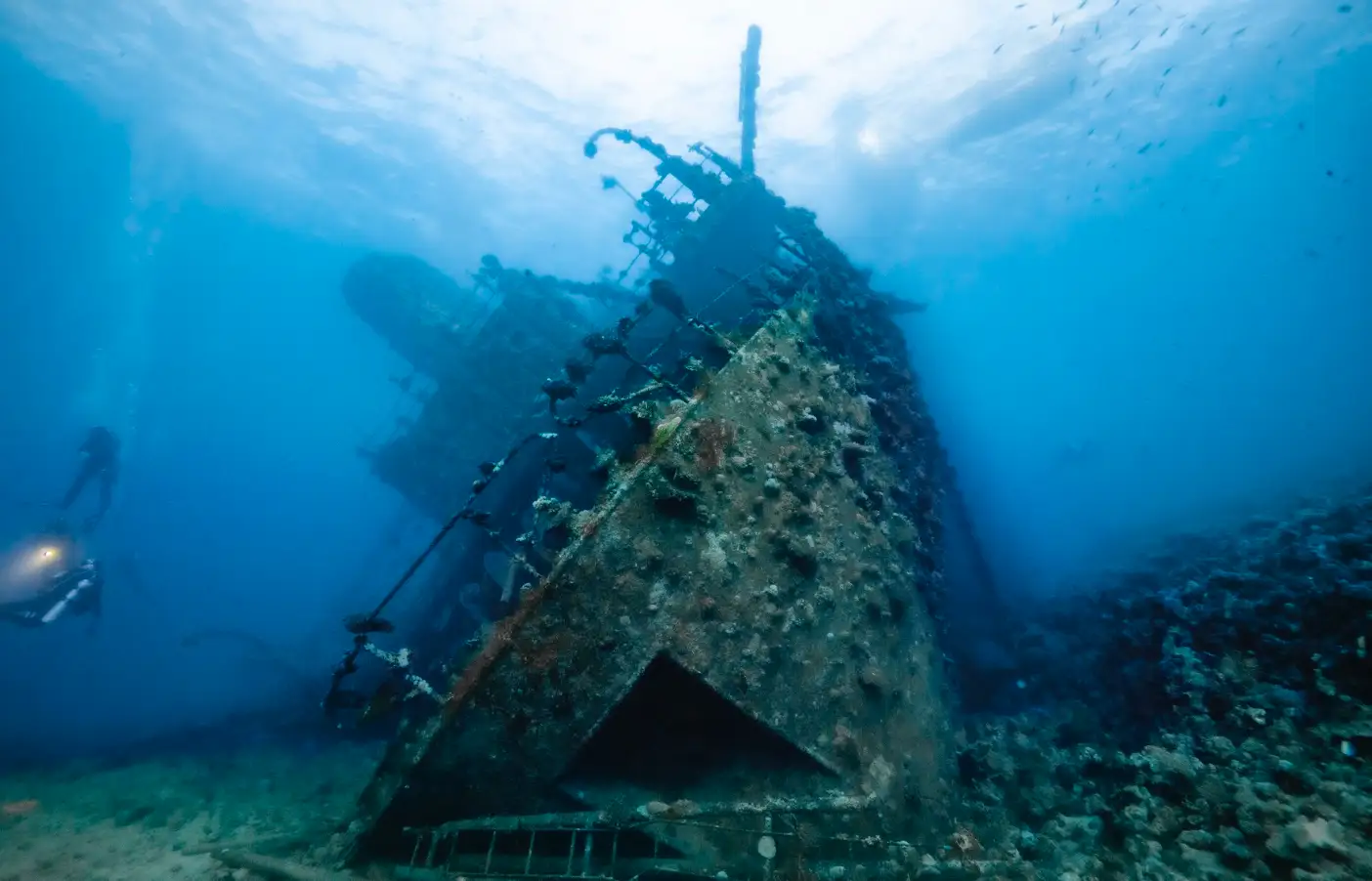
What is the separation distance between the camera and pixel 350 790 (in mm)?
10875

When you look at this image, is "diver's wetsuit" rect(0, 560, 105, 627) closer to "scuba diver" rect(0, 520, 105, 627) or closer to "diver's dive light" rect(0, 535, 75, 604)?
"scuba diver" rect(0, 520, 105, 627)

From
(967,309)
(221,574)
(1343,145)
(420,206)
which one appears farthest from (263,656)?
(221,574)

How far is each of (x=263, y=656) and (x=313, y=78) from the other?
2928 cm

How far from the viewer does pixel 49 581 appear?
18172 mm

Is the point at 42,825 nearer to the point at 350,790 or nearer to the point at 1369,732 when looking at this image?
the point at 350,790

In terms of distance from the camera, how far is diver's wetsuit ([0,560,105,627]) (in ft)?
Result: 55.7

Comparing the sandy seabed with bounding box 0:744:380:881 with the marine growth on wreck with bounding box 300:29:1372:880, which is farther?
the sandy seabed with bounding box 0:744:380:881

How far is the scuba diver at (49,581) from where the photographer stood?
17250 millimetres

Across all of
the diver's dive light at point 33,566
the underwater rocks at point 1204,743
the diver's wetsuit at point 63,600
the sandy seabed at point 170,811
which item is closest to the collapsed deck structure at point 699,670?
the underwater rocks at point 1204,743

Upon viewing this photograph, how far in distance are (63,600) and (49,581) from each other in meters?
0.97

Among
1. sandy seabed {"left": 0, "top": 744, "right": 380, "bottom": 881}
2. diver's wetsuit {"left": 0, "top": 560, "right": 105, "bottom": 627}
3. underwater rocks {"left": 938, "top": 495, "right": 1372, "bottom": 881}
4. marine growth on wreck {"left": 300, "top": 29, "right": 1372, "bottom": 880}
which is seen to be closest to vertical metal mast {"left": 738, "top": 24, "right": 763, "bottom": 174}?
marine growth on wreck {"left": 300, "top": 29, "right": 1372, "bottom": 880}

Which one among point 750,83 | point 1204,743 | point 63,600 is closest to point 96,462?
point 63,600

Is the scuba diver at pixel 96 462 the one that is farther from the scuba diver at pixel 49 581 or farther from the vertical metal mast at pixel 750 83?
the vertical metal mast at pixel 750 83

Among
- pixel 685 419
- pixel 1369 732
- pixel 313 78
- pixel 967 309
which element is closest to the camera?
pixel 1369 732
